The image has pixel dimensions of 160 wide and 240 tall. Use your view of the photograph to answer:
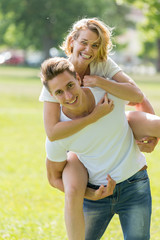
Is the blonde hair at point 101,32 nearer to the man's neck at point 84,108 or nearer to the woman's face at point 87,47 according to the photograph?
the woman's face at point 87,47

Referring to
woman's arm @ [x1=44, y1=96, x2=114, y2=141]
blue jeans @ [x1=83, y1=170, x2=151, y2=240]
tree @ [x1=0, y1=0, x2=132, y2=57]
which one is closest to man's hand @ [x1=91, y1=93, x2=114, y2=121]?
woman's arm @ [x1=44, y1=96, x2=114, y2=141]

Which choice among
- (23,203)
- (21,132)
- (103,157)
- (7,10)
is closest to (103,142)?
(103,157)

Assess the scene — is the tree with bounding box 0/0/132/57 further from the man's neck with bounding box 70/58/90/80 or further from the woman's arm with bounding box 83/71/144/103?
the woman's arm with bounding box 83/71/144/103

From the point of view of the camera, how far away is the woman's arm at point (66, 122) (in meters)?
2.64

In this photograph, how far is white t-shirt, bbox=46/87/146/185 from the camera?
2.70 m

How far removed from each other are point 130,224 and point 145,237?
0.50 ft

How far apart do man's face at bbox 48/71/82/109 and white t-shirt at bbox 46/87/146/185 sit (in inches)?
7.3

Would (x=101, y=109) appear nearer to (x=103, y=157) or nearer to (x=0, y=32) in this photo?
(x=103, y=157)

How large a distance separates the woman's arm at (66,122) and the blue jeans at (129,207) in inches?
17.5

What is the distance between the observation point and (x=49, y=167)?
282 cm

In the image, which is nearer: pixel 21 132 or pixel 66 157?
pixel 66 157

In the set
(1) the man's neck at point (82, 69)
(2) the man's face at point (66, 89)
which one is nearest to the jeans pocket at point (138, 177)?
(2) the man's face at point (66, 89)

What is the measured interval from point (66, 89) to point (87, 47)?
0.50 metres

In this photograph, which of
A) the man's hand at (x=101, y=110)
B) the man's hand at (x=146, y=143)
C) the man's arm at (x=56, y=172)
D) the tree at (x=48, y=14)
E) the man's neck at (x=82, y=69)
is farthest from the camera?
the tree at (x=48, y=14)
